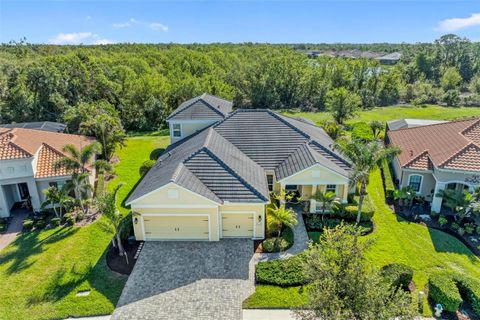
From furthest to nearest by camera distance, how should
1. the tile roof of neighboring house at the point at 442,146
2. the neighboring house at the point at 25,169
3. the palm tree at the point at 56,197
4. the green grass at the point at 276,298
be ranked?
1. the tile roof of neighboring house at the point at 442,146
2. the neighboring house at the point at 25,169
3. the palm tree at the point at 56,197
4. the green grass at the point at 276,298

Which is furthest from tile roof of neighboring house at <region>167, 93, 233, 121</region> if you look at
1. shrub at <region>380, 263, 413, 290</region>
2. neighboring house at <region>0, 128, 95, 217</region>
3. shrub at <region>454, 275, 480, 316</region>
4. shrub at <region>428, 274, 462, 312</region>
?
shrub at <region>454, 275, 480, 316</region>

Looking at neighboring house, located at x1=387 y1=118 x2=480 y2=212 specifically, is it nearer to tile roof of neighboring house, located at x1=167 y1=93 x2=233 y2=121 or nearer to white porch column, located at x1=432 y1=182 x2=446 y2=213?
white porch column, located at x1=432 y1=182 x2=446 y2=213

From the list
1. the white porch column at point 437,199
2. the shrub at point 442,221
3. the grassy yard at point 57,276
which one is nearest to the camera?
the grassy yard at point 57,276

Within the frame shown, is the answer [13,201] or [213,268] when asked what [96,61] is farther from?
[213,268]

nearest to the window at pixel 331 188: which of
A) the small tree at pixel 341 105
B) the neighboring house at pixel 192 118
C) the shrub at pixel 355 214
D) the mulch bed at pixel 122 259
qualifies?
the shrub at pixel 355 214

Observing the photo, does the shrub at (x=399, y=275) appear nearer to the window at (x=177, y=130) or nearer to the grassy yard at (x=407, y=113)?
the window at (x=177, y=130)
